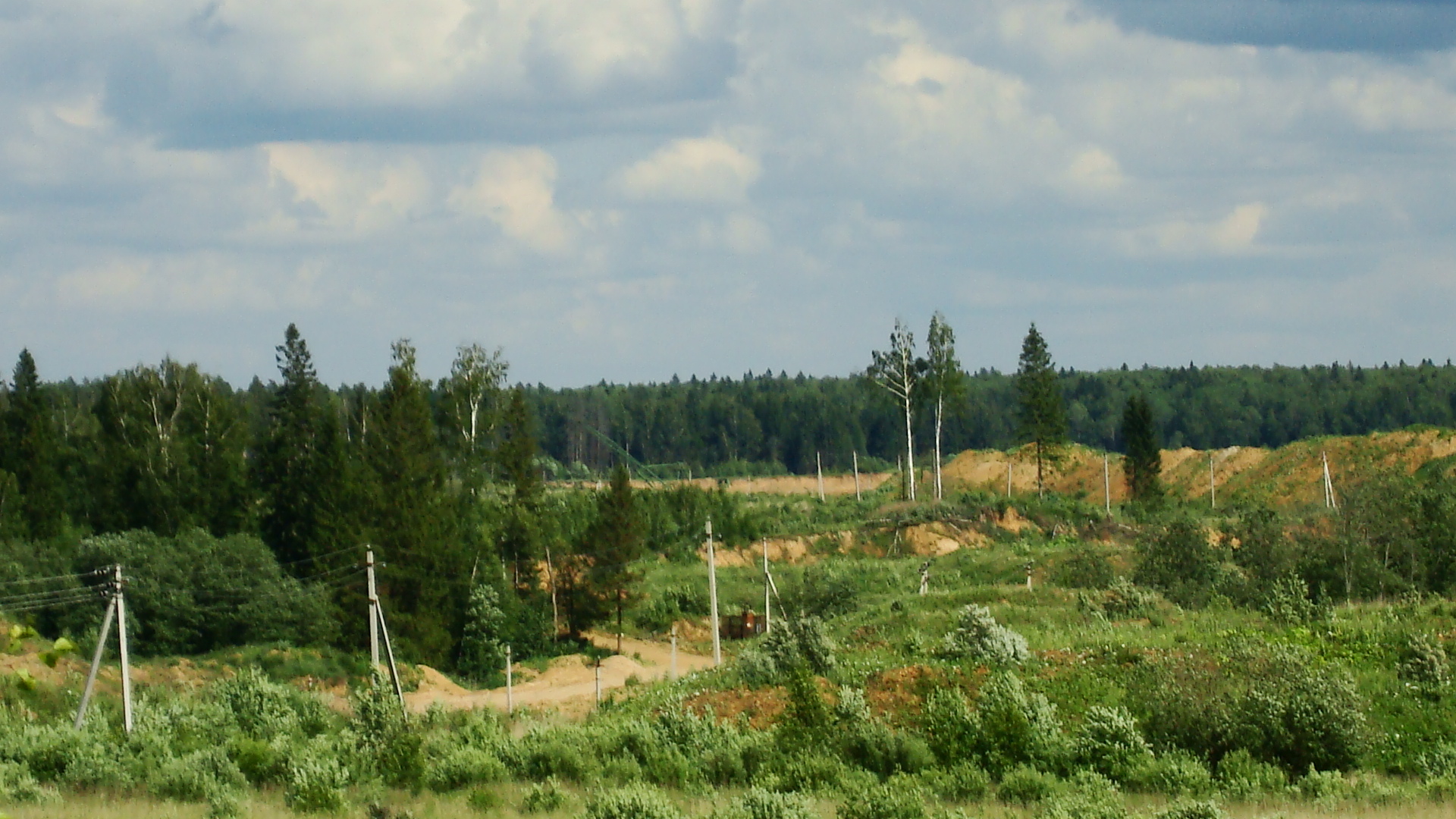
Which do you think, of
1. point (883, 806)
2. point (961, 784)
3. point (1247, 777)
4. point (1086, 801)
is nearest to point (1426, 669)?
point (1247, 777)

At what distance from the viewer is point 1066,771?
18.2 metres

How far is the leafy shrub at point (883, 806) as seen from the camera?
44.1ft

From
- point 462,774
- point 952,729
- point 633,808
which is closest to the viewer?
point 633,808

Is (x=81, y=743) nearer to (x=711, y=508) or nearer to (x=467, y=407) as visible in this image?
(x=467, y=407)

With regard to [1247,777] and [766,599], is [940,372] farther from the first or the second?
[1247,777]

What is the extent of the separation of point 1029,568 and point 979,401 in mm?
112094

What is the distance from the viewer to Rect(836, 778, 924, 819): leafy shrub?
13453mm

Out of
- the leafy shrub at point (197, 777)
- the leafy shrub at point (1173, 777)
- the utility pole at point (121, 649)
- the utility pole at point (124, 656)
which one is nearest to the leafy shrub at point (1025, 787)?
the leafy shrub at point (1173, 777)

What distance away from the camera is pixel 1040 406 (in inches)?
2901

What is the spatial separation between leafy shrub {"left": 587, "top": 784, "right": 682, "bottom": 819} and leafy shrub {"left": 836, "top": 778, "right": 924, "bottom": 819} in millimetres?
1745

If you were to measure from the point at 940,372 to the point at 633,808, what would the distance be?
63229mm

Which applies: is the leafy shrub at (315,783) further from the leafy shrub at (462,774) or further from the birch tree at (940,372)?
the birch tree at (940,372)

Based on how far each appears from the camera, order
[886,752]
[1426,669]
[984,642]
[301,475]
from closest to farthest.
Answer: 1. [886,752]
2. [1426,669]
3. [984,642]
4. [301,475]

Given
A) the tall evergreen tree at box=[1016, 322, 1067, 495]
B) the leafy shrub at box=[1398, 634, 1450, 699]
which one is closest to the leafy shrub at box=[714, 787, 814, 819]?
the leafy shrub at box=[1398, 634, 1450, 699]
